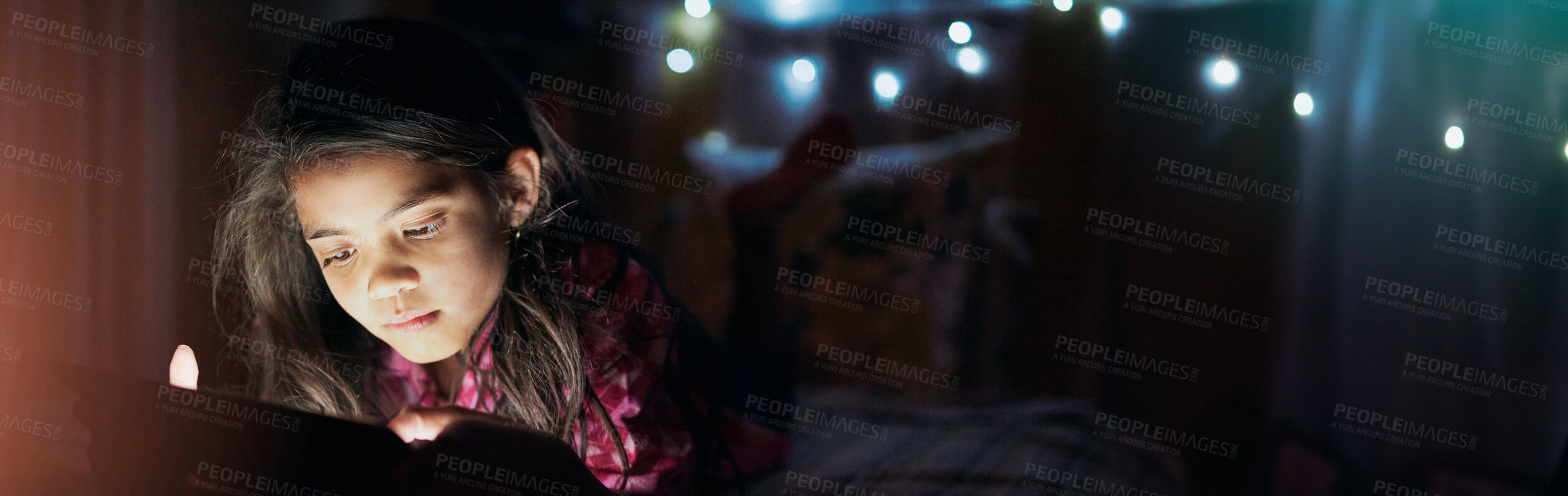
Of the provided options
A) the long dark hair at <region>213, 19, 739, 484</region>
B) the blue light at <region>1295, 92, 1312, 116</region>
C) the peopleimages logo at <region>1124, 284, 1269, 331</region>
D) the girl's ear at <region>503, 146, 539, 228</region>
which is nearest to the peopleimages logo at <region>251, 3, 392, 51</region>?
the long dark hair at <region>213, 19, 739, 484</region>

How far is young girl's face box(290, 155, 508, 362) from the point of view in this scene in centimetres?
179

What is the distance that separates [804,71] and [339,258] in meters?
1.31

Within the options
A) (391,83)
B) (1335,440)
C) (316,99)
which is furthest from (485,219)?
(1335,440)

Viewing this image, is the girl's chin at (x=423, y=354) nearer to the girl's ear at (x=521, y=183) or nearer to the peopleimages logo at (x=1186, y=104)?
the girl's ear at (x=521, y=183)

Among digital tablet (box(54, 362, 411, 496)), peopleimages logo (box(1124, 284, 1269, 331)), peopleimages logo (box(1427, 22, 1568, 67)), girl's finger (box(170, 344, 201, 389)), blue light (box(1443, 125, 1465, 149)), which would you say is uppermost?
peopleimages logo (box(1427, 22, 1568, 67))

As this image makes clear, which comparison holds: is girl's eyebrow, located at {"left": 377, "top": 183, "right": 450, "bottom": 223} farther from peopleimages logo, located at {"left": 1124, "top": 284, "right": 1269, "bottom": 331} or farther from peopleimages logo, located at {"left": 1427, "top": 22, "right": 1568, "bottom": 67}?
peopleimages logo, located at {"left": 1427, "top": 22, "right": 1568, "bottom": 67}

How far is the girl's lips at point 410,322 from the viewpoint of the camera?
1.85 meters

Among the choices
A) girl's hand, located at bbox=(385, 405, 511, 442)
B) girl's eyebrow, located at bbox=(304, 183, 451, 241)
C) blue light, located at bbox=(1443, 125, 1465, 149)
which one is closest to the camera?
girl's eyebrow, located at bbox=(304, 183, 451, 241)

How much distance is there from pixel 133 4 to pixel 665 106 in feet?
5.04

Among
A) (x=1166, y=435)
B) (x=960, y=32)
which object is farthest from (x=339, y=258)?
(x=1166, y=435)

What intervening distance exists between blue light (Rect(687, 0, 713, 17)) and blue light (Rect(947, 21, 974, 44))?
63 cm

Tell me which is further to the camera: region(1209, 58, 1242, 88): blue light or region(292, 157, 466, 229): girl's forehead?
region(1209, 58, 1242, 88): blue light

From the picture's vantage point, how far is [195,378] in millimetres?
1966

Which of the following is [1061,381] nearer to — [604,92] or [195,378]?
[604,92]
